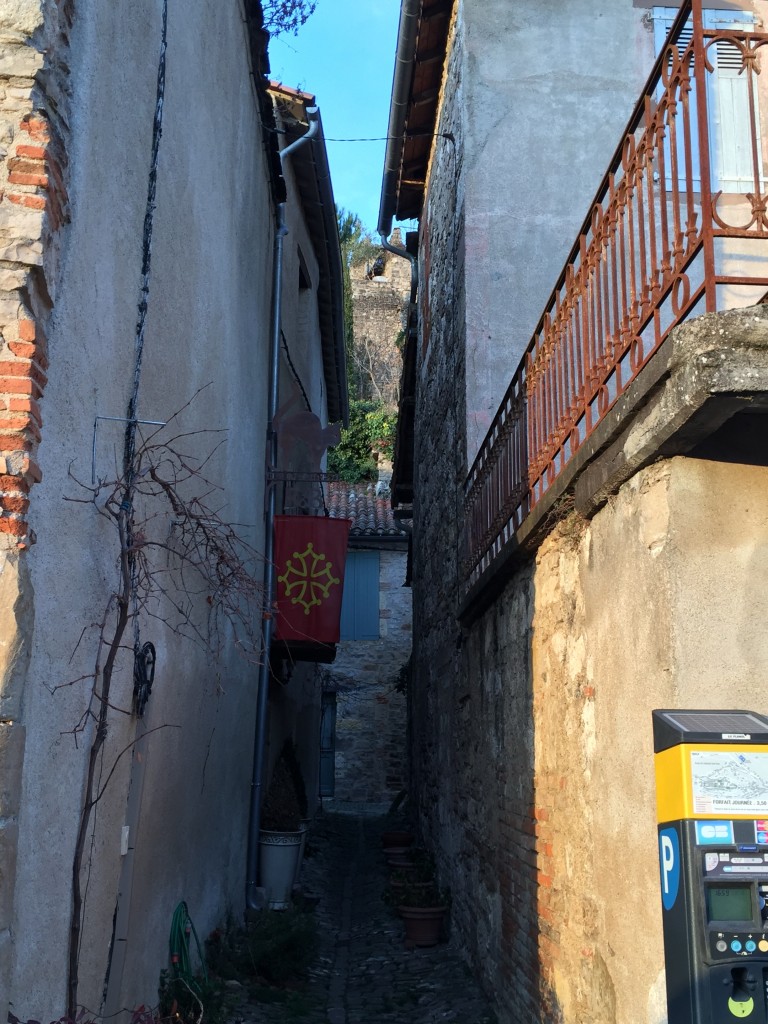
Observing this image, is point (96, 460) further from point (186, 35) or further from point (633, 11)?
point (633, 11)

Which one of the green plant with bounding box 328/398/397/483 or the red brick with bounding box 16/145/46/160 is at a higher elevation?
the green plant with bounding box 328/398/397/483

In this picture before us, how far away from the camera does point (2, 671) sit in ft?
9.84

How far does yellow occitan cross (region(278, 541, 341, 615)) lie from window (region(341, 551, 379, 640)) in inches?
419

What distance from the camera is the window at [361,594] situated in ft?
63.0

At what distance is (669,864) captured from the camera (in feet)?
8.07

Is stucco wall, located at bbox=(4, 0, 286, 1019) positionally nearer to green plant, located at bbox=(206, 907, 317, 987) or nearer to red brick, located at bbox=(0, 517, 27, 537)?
red brick, located at bbox=(0, 517, 27, 537)

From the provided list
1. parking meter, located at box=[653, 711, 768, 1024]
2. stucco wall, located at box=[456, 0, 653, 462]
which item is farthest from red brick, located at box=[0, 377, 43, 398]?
stucco wall, located at box=[456, 0, 653, 462]

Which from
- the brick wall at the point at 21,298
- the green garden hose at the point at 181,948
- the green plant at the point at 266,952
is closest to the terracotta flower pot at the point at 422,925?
the green plant at the point at 266,952

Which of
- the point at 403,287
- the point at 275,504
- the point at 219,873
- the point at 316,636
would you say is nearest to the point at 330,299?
the point at 275,504

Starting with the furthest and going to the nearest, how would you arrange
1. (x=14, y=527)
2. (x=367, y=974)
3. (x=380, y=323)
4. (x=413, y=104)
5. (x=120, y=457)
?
(x=380, y=323), (x=413, y=104), (x=367, y=974), (x=120, y=457), (x=14, y=527)

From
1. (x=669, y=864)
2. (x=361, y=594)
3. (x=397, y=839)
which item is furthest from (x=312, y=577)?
(x=361, y=594)

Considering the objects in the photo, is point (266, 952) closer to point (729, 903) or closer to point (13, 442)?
point (13, 442)

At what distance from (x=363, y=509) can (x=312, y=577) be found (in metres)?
12.4

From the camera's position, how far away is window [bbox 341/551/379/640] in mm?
19203
